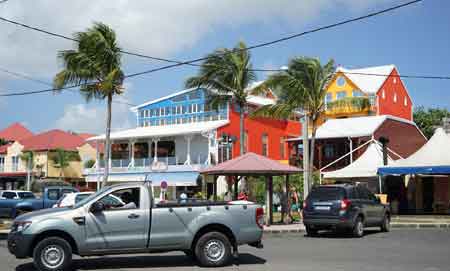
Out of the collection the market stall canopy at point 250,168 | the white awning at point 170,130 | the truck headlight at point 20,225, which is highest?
the white awning at point 170,130

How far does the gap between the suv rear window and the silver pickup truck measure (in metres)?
7.61

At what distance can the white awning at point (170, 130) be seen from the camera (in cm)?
4384

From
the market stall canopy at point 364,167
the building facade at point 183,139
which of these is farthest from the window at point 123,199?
the building facade at point 183,139

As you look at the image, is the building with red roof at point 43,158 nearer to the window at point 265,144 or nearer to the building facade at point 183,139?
the building facade at point 183,139

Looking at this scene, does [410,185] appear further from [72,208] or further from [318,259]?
[72,208]

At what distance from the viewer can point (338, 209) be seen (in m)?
19.2

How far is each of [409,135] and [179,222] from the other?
39.7 m

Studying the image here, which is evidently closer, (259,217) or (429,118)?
(259,217)

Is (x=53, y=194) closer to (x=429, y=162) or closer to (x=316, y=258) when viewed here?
(x=316, y=258)

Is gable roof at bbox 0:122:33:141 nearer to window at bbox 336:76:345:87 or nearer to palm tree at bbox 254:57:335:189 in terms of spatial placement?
window at bbox 336:76:345:87

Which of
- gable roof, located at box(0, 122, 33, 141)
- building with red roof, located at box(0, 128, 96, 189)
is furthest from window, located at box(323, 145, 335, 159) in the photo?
gable roof, located at box(0, 122, 33, 141)

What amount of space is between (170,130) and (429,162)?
74.6ft

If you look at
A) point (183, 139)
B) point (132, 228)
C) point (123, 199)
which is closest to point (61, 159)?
point (183, 139)

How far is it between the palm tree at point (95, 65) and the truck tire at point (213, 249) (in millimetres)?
17915
